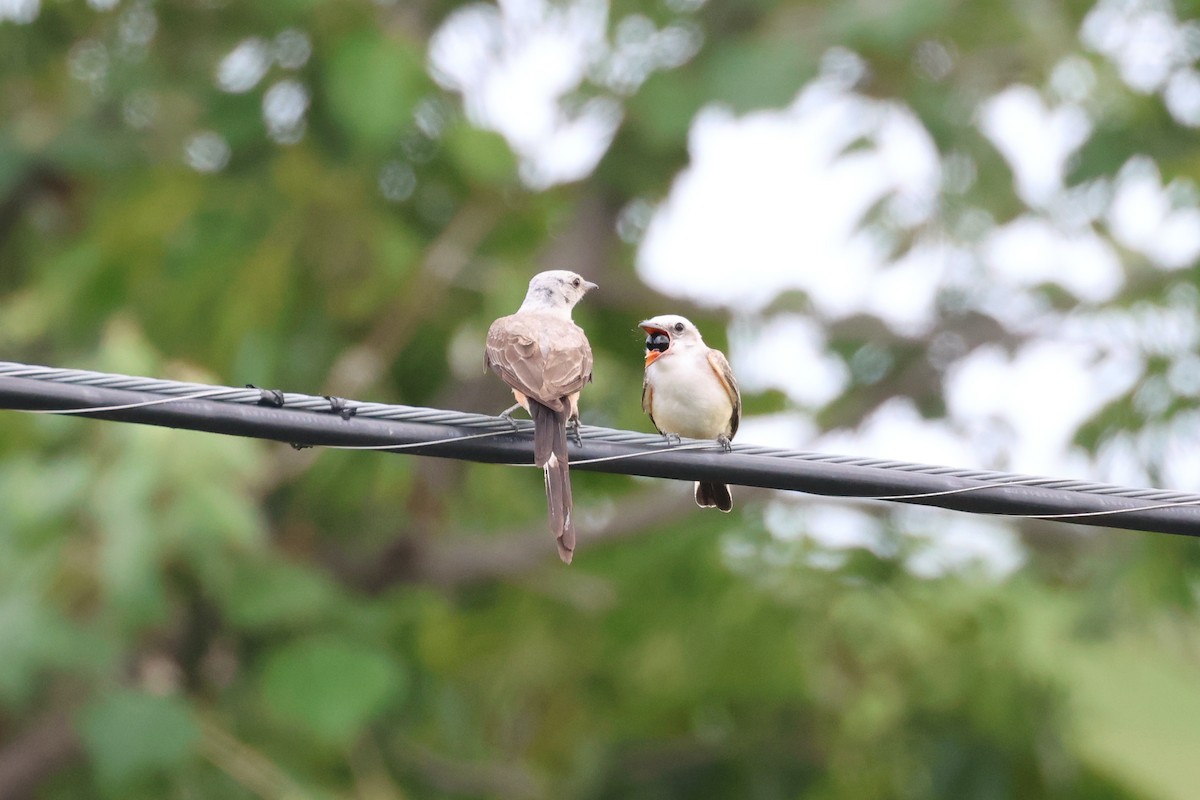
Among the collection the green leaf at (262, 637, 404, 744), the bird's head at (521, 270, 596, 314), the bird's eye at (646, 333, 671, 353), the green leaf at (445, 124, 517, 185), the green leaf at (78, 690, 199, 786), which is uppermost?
the green leaf at (445, 124, 517, 185)

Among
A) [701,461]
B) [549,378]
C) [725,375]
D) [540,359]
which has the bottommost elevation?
[701,461]

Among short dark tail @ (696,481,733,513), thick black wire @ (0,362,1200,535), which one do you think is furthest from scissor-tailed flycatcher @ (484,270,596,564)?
short dark tail @ (696,481,733,513)

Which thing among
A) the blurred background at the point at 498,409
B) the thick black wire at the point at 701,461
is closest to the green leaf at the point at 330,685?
the blurred background at the point at 498,409

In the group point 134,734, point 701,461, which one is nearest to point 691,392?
point 701,461

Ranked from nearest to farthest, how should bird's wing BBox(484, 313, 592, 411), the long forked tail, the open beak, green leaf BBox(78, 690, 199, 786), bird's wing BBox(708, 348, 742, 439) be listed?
1. the long forked tail
2. bird's wing BBox(484, 313, 592, 411)
3. bird's wing BBox(708, 348, 742, 439)
4. the open beak
5. green leaf BBox(78, 690, 199, 786)

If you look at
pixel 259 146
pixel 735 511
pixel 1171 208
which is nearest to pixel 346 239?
pixel 259 146

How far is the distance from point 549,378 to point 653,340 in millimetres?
1686

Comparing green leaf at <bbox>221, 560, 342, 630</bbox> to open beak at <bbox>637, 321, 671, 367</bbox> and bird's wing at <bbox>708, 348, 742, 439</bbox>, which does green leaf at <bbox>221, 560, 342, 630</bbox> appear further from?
bird's wing at <bbox>708, 348, 742, 439</bbox>

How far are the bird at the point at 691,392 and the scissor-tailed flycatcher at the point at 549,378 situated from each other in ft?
1.75

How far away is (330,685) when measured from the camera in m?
10.9

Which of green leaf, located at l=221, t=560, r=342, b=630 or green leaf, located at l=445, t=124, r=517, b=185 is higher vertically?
green leaf, located at l=445, t=124, r=517, b=185

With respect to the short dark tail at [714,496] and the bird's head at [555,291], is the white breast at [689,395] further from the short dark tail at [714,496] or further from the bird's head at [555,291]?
the bird's head at [555,291]

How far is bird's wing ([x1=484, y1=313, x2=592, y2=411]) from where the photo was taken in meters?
6.18

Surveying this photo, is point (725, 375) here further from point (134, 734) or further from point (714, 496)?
point (134, 734)
